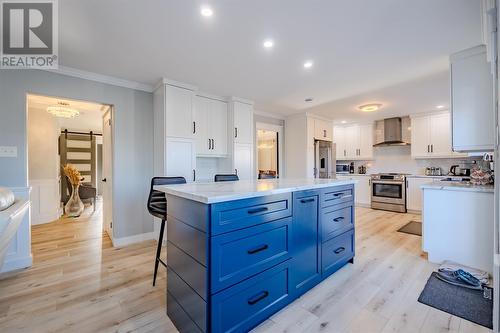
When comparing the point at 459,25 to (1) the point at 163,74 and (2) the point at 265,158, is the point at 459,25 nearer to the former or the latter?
(1) the point at 163,74

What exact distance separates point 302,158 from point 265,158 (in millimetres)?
2068

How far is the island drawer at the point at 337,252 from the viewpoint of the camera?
2.14 m

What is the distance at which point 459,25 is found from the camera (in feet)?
6.72

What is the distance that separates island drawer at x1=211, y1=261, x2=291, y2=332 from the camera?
1.30 metres

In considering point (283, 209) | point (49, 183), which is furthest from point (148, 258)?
point (49, 183)

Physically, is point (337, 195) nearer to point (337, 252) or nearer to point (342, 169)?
point (337, 252)

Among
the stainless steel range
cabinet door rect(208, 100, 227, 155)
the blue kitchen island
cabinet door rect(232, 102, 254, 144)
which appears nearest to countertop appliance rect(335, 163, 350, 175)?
the stainless steel range

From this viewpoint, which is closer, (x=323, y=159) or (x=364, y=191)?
(x=323, y=159)

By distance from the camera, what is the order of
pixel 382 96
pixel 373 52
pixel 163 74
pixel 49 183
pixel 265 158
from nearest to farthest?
pixel 373 52 → pixel 163 74 → pixel 382 96 → pixel 49 183 → pixel 265 158

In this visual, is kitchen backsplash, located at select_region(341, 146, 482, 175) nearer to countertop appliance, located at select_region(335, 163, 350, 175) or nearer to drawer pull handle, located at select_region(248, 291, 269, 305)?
countertop appliance, located at select_region(335, 163, 350, 175)

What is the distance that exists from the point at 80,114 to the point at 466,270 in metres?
7.21

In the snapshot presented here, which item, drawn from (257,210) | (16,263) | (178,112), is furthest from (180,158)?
(257,210)

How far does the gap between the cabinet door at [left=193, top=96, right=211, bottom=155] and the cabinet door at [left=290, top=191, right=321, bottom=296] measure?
Result: 248 cm

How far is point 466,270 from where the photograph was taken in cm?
233
